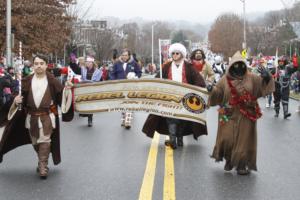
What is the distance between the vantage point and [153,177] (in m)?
8.27

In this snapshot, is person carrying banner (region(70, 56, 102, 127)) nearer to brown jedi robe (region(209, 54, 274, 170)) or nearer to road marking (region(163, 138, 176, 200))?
road marking (region(163, 138, 176, 200))

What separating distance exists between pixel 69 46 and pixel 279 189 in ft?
140

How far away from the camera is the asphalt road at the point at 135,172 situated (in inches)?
291

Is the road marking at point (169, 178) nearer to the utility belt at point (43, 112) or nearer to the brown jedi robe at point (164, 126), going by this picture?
the brown jedi robe at point (164, 126)

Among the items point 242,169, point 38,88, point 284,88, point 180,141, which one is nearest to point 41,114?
point 38,88

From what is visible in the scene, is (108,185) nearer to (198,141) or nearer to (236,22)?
(198,141)

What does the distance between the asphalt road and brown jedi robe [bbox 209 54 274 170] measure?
0.25m

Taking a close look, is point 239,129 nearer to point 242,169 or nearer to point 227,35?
point 242,169

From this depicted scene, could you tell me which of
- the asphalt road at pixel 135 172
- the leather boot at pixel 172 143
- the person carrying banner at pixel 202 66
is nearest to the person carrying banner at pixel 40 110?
the asphalt road at pixel 135 172

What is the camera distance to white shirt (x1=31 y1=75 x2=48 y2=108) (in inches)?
334

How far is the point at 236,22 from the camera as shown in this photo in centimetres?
11000

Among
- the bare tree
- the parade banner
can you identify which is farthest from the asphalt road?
the bare tree

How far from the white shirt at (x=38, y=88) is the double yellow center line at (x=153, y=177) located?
1747mm

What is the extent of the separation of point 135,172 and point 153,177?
1.51 ft
